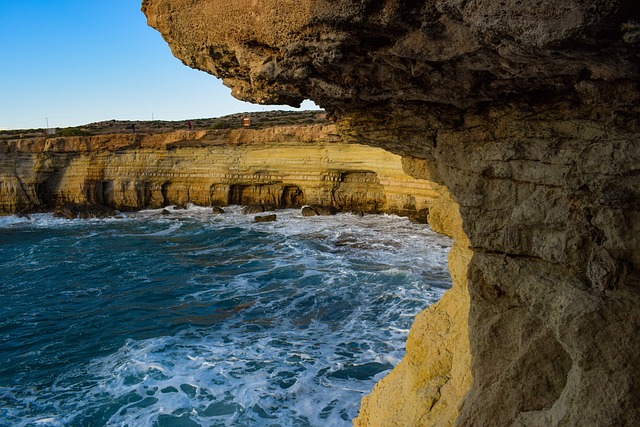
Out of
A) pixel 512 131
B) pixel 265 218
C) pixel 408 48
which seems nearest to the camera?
pixel 408 48

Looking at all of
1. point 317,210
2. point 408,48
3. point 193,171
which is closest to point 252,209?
point 317,210

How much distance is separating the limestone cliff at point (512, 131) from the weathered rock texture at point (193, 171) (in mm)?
22725

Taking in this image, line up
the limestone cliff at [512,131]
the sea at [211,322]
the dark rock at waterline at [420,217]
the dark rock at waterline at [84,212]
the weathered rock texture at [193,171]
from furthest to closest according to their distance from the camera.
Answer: the dark rock at waterline at [84,212]
the weathered rock texture at [193,171]
the dark rock at waterline at [420,217]
the sea at [211,322]
the limestone cliff at [512,131]

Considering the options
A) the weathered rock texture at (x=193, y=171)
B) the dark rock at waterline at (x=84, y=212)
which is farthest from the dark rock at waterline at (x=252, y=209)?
the dark rock at waterline at (x=84, y=212)

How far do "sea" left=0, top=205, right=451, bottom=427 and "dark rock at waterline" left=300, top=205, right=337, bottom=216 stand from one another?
3.44 metres

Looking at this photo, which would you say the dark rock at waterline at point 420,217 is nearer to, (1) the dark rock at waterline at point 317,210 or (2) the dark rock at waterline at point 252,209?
(1) the dark rock at waterline at point 317,210

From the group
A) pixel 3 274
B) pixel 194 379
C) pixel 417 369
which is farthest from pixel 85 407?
pixel 3 274

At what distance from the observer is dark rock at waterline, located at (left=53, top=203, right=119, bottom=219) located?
3078 centimetres

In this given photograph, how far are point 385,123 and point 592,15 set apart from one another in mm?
2525

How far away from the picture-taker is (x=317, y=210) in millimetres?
27922

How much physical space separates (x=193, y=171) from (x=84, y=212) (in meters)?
6.85

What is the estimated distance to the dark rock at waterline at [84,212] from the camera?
101ft

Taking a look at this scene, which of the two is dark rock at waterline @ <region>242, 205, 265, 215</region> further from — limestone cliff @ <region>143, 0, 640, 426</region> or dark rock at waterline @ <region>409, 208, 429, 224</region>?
limestone cliff @ <region>143, 0, 640, 426</region>

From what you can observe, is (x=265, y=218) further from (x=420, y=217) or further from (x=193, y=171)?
(x=420, y=217)
